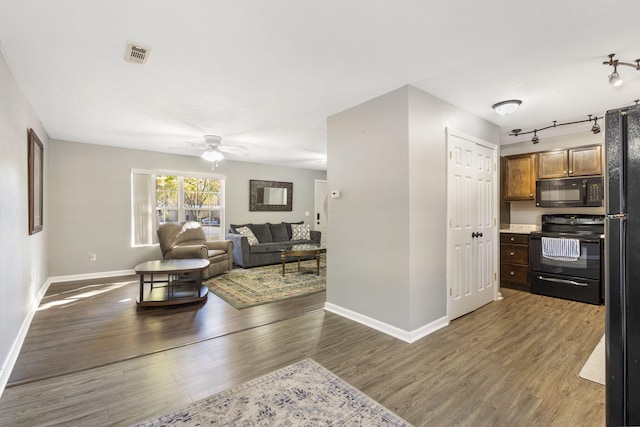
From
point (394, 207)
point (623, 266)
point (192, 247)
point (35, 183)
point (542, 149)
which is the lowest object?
point (192, 247)

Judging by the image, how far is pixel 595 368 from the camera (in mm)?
2254

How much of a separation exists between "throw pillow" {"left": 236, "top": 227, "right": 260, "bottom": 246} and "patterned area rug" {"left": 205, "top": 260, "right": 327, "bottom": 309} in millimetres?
603

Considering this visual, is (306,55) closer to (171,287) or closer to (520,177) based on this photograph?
(171,287)

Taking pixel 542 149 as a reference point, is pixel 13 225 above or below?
below

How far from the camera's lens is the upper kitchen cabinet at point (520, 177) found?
4520 millimetres

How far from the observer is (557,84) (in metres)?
2.71

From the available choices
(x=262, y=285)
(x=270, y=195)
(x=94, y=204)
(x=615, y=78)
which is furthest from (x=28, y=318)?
(x=615, y=78)

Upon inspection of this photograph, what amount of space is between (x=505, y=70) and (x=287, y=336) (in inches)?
120

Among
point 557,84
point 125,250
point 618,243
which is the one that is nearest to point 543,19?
point 557,84

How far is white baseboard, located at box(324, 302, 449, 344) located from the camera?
2.74 metres

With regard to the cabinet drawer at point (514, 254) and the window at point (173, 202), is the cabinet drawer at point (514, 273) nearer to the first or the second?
the cabinet drawer at point (514, 254)

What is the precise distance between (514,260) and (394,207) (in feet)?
9.23

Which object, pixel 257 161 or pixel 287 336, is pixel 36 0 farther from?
pixel 257 161

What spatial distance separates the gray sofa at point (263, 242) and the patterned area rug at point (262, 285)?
0.25m
